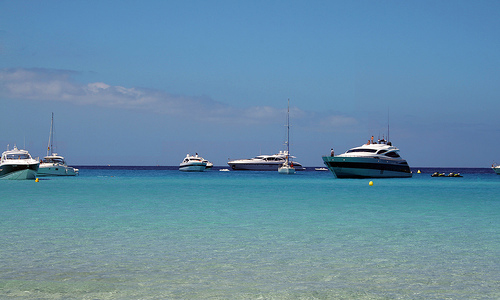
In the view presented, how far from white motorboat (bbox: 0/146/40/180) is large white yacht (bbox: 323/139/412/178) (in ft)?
122

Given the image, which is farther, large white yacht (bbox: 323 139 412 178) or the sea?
large white yacht (bbox: 323 139 412 178)

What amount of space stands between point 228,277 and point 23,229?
9.83 meters

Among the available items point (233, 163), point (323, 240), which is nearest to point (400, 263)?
point (323, 240)

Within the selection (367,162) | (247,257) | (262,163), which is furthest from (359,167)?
(262,163)

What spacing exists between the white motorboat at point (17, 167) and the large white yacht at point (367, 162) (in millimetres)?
37243

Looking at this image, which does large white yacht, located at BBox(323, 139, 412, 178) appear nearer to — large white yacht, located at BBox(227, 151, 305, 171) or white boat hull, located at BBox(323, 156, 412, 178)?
white boat hull, located at BBox(323, 156, 412, 178)

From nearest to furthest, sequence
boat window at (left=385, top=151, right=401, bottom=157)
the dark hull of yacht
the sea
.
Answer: the sea → the dark hull of yacht → boat window at (left=385, top=151, right=401, bottom=157)

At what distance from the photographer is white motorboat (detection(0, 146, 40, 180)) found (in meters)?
62.8

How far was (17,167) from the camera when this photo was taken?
6291 cm

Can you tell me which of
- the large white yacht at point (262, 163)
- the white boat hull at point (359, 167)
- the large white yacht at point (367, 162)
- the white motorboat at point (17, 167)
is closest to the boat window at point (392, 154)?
the large white yacht at point (367, 162)

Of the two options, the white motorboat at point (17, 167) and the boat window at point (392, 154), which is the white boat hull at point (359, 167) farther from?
the white motorboat at point (17, 167)

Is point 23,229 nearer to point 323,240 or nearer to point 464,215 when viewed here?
point 323,240

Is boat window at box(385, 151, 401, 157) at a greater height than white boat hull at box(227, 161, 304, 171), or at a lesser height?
greater

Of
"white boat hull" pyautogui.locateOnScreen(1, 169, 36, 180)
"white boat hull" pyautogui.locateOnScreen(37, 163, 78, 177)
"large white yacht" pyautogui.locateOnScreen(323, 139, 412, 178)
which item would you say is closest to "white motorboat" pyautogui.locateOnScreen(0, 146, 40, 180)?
"white boat hull" pyautogui.locateOnScreen(1, 169, 36, 180)
